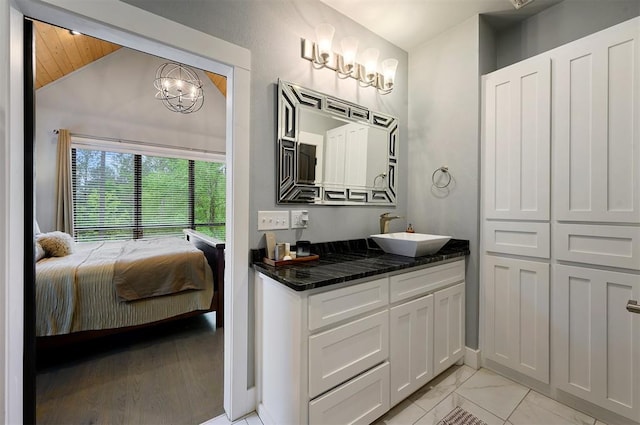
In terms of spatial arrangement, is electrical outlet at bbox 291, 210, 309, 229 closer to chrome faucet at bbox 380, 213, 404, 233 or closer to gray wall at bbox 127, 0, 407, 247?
gray wall at bbox 127, 0, 407, 247

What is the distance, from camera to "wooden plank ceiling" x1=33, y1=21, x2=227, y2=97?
2926 millimetres

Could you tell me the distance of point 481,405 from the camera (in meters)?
1.65

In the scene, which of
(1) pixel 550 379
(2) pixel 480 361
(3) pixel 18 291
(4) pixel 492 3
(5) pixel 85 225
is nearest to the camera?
(3) pixel 18 291

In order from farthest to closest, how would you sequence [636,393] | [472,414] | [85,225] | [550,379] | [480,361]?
[85,225] < [480,361] < [550,379] < [472,414] < [636,393]

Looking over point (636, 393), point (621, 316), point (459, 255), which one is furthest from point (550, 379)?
point (459, 255)

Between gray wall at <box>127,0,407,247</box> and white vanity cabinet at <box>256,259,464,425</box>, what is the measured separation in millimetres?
544

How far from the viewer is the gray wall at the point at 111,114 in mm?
3826

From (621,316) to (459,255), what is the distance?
2.77 feet

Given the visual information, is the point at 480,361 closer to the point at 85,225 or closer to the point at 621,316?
the point at 621,316

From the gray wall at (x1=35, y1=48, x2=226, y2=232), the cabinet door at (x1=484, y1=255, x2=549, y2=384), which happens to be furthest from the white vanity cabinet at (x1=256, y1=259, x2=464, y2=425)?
the gray wall at (x1=35, y1=48, x2=226, y2=232)

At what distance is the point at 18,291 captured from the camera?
114cm

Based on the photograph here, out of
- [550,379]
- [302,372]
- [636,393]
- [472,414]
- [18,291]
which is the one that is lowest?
[472,414]

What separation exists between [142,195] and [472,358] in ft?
16.4

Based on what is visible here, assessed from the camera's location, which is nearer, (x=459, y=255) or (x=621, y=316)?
(x=621, y=316)
